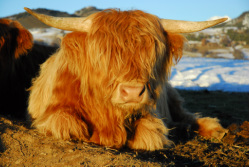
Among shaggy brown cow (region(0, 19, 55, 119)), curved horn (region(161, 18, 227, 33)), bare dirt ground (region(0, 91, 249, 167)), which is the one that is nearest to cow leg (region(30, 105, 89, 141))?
bare dirt ground (region(0, 91, 249, 167))

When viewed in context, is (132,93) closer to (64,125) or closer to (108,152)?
(108,152)

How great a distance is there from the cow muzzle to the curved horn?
2.94ft

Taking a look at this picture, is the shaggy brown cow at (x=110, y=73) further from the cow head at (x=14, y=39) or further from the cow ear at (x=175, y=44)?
the cow head at (x=14, y=39)

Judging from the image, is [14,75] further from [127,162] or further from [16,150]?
[127,162]

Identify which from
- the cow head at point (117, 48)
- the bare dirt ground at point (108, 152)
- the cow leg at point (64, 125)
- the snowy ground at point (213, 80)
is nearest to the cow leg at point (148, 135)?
the bare dirt ground at point (108, 152)

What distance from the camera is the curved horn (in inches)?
104

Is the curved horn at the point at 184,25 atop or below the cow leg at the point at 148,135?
atop

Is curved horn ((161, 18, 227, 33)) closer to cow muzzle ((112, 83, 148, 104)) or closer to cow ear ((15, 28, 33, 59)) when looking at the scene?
cow muzzle ((112, 83, 148, 104))

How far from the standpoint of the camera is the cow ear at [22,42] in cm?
403

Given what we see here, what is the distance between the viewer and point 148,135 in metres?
2.78

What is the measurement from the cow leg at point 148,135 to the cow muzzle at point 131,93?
0.65 m

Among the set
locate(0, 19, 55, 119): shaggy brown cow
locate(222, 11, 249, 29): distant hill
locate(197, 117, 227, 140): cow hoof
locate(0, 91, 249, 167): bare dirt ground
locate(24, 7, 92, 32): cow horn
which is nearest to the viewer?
locate(0, 91, 249, 167): bare dirt ground

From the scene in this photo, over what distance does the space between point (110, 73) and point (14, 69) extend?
2143 millimetres

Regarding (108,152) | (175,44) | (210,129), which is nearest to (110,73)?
(108,152)
